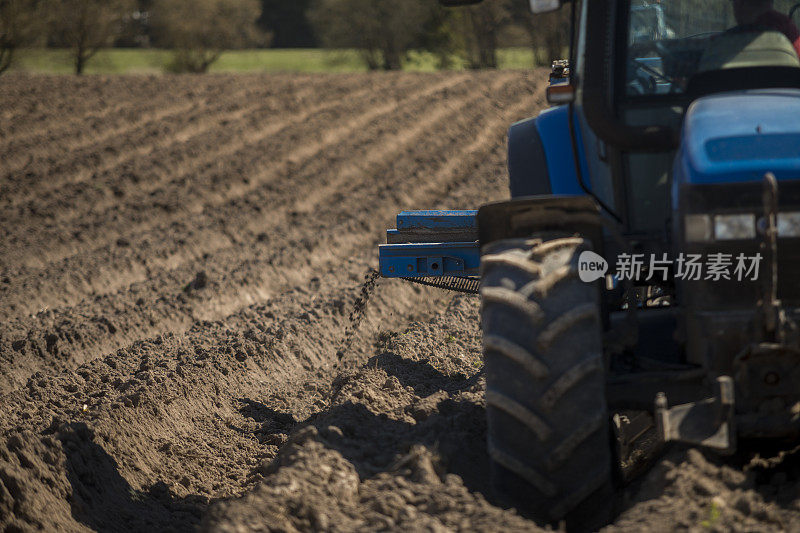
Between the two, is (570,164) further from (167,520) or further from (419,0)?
(419,0)

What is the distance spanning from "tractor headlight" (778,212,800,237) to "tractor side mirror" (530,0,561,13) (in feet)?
4.76

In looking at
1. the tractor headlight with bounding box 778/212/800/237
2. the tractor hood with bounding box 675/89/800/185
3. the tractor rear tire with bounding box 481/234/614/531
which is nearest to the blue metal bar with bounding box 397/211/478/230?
the tractor hood with bounding box 675/89/800/185

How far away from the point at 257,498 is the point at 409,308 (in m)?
4.36

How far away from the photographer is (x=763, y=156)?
3402 millimetres

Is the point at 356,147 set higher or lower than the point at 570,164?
lower

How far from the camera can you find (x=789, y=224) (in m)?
3.36

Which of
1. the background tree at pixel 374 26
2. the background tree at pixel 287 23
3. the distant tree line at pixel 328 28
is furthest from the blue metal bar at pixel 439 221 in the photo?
the background tree at pixel 287 23

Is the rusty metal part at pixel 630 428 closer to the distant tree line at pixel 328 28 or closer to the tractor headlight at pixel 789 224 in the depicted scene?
the tractor headlight at pixel 789 224

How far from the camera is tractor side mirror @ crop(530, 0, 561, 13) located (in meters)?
4.20

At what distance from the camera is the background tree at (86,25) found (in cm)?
2842

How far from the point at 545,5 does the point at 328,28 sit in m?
31.2

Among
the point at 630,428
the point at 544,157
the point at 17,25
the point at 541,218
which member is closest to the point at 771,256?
the point at 541,218

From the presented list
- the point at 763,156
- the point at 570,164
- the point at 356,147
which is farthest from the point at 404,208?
the point at 763,156

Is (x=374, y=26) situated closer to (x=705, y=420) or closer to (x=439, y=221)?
(x=439, y=221)
